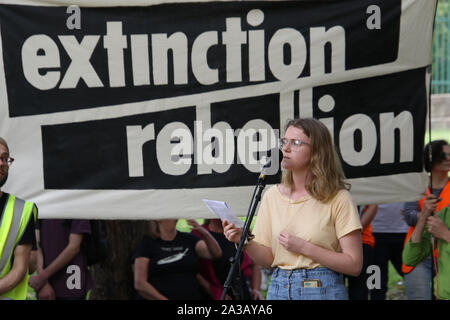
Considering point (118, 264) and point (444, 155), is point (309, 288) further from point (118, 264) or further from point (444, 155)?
point (118, 264)

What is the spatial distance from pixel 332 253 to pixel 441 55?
1402cm

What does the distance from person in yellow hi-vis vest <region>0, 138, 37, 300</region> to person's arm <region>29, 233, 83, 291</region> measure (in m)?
1.60

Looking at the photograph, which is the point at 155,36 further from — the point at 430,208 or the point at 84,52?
the point at 430,208

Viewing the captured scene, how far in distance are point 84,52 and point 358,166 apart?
7.22 ft

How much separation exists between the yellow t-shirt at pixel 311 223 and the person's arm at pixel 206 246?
2.18 m

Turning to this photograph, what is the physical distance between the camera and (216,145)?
5406 mm

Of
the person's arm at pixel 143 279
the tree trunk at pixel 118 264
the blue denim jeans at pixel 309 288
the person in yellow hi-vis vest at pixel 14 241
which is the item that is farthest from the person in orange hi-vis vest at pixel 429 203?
the person in yellow hi-vis vest at pixel 14 241

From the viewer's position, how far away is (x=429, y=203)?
498 centimetres

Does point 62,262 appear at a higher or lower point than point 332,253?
lower

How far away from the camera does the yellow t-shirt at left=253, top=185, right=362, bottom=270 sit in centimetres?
412

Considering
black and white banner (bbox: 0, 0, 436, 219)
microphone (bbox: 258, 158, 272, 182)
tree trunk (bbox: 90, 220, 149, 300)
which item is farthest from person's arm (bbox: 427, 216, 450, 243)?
tree trunk (bbox: 90, 220, 149, 300)

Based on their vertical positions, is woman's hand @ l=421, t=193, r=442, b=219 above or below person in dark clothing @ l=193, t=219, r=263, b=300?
above

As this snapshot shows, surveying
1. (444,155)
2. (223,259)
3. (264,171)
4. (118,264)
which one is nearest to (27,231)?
(264,171)

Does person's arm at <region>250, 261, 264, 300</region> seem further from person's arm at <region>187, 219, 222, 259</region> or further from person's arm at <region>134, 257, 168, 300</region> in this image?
person's arm at <region>134, 257, 168, 300</region>
